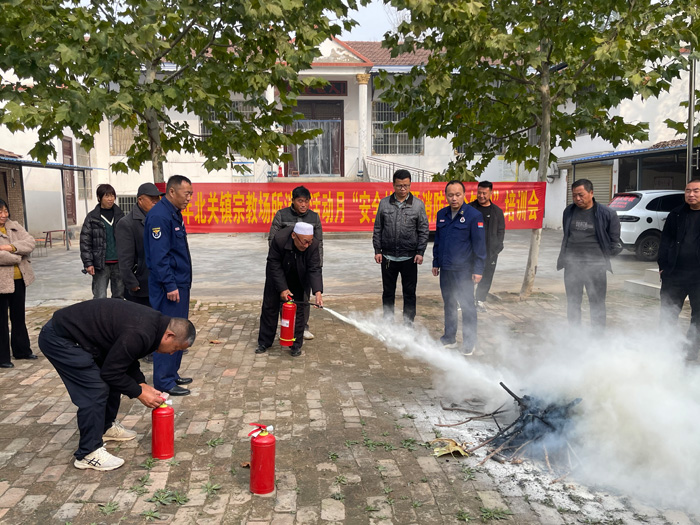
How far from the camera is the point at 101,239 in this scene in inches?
280

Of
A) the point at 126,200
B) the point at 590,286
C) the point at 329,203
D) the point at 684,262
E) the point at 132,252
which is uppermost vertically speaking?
the point at 126,200

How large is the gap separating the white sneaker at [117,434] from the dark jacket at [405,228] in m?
3.93

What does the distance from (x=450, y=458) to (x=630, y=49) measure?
21.7 ft

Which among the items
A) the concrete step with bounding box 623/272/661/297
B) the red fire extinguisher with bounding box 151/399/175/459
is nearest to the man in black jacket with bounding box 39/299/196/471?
the red fire extinguisher with bounding box 151/399/175/459

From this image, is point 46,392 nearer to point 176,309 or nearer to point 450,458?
point 176,309

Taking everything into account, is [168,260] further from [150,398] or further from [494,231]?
[494,231]

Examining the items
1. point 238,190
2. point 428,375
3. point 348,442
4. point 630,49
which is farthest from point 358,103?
point 348,442

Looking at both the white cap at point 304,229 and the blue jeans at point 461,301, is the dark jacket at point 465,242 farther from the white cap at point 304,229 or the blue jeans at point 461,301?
the white cap at point 304,229

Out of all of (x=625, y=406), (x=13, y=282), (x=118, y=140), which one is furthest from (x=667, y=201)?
(x=118, y=140)

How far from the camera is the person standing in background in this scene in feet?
20.0

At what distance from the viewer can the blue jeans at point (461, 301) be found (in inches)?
259

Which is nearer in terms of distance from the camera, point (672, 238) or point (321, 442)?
point (321, 442)

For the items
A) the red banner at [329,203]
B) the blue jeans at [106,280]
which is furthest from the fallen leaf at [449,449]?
the red banner at [329,203]

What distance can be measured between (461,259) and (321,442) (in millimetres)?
3128
